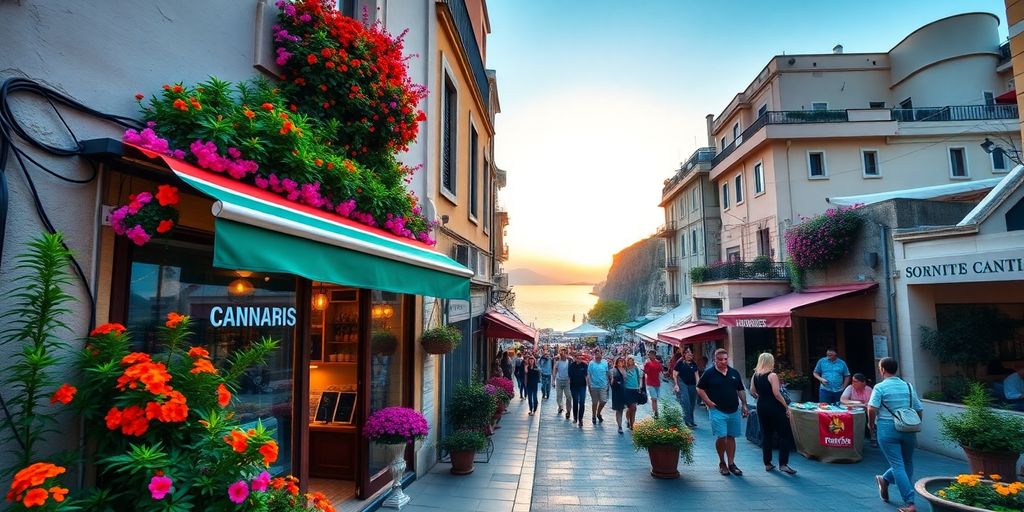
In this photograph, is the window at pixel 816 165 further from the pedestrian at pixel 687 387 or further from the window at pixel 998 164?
the pedestrian at pixel 687 387

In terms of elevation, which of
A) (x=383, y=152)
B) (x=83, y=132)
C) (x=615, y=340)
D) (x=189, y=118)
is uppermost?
(x=383, y=152)

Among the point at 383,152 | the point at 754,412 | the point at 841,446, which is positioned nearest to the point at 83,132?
the point at 383,152

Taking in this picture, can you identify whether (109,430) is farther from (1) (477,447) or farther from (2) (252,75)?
(1) (477,447)

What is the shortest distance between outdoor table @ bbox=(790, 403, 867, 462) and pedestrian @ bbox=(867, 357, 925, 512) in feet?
5.32

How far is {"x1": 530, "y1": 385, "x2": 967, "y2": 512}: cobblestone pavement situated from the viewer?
6.12 m

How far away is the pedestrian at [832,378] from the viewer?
10453 mm

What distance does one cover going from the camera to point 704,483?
6.98 meters

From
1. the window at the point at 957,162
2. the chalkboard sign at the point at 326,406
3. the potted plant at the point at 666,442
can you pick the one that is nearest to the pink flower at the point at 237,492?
the chalkboard sign at the point at 326,406

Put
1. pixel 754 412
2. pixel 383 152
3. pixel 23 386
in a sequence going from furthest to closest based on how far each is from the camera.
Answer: pixel 754 412 < pixel 383 152 < pixel 23 386

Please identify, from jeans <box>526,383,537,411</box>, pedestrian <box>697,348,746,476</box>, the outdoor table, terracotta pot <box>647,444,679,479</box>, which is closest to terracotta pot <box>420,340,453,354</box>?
terracotta pot <box>647,444,679,479</box>

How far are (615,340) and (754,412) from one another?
44.2 meters

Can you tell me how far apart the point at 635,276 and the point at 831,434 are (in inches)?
3791

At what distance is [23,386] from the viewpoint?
8.00ft

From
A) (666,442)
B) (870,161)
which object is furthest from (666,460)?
(870,161)
